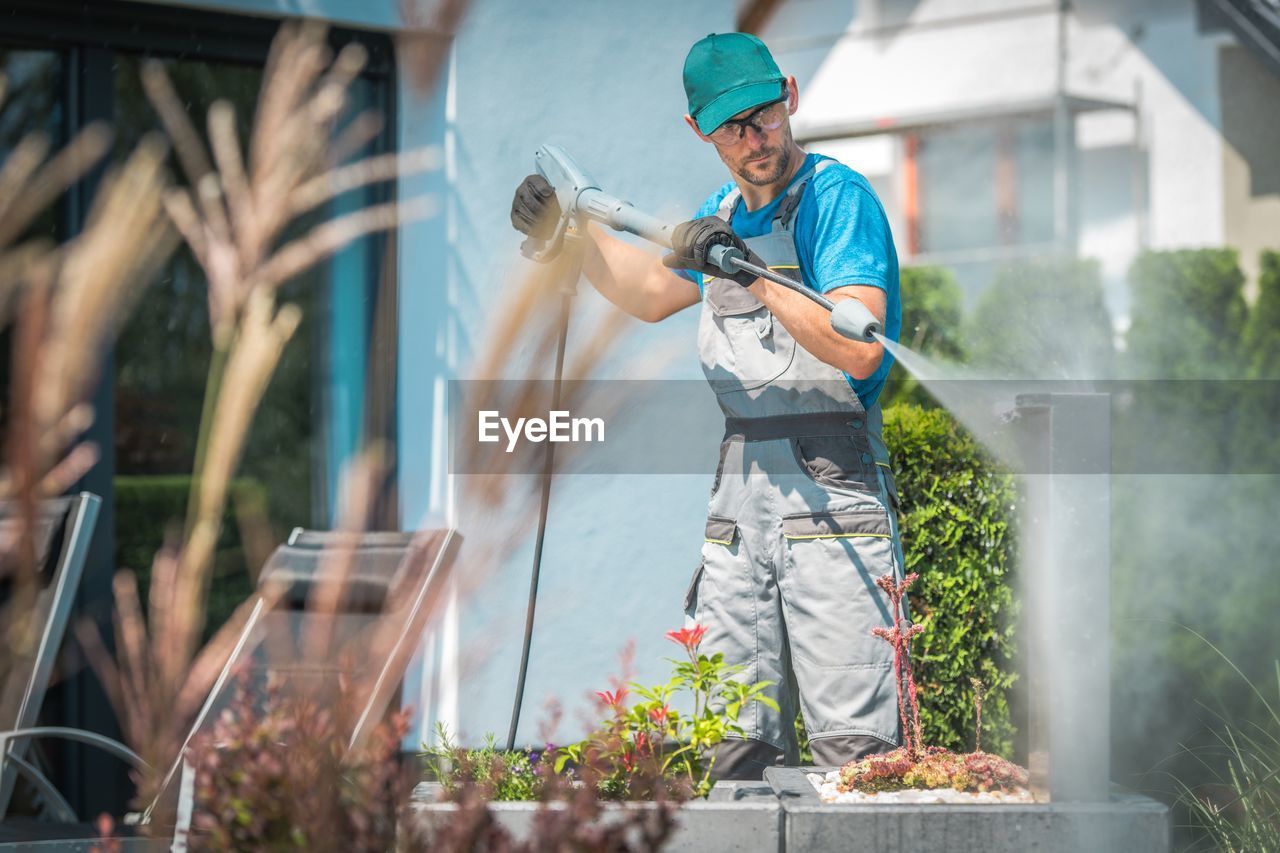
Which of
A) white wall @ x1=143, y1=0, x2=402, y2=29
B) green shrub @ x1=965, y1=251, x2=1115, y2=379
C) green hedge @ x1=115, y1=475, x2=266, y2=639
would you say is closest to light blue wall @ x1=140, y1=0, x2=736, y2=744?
white wall @ x1=143, y1=0, x2=402, y2=29

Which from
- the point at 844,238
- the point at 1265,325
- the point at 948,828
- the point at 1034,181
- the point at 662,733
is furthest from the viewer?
the point at 1034,181

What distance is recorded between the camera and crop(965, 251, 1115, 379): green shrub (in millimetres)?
10336

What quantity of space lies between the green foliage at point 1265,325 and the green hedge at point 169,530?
8.19m

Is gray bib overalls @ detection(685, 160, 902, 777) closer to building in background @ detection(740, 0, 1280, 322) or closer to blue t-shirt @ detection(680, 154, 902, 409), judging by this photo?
blue t-shirt @ detection(680, 154, 902, 409)

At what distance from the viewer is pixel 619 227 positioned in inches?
101

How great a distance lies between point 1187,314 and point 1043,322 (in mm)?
1131

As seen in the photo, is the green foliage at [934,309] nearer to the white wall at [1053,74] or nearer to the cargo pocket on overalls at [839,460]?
the cargo pocket on overalls at [839,460]

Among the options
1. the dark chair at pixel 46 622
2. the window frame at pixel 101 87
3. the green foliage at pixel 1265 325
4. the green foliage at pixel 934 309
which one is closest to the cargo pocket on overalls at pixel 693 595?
the dark chair at pixel 46 622

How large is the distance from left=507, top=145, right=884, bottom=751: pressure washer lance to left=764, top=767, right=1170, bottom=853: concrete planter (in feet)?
2.26

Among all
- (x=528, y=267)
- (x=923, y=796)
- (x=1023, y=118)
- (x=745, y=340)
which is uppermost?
(x=1023, y=118)

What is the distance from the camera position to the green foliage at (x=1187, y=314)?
11.5 meters

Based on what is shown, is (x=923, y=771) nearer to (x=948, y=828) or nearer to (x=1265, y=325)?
(x=948, y=828)

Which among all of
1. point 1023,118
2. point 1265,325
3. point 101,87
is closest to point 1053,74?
point 1023,118

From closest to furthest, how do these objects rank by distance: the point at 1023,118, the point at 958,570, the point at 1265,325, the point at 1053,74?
the point at 958,570 < the point at 1265,325 < the point at 1053,74 < the point at 1023,118
